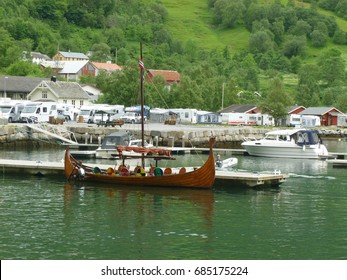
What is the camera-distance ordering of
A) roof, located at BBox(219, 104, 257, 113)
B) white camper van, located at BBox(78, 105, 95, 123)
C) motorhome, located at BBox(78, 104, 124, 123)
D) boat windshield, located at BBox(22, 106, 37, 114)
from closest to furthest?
boat windshield, located at BBox(22, 106, 37, 114) → motorhome, located at BBox(78, 104, 124, 123) → white camper van, located at BBox(78, 105, 95, 123) → roof, located at BBox(219, 104, 257, 113)

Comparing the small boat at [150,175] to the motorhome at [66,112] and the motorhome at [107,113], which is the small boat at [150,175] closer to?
the motorhome at [107,113]

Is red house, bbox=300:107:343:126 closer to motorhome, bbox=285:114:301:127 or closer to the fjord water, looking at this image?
motorhome, bbox=285:114:301:127

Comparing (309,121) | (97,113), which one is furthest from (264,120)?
(97,113)

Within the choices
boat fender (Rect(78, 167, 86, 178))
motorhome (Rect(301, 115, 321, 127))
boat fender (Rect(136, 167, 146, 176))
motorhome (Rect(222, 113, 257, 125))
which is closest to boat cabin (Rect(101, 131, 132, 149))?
boat fender (Rect(78, 167, 86, 178))

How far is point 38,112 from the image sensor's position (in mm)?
92562

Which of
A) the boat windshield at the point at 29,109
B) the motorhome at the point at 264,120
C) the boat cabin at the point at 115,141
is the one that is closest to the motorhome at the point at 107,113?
the boat windshield at the point at 29,109

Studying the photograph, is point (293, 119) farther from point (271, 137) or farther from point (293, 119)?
point (271, 137)

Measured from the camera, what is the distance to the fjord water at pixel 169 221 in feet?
96.3

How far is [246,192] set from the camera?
45.3m

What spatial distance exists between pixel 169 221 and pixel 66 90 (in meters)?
84.7

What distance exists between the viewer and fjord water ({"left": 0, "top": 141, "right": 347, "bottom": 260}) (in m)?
29.4

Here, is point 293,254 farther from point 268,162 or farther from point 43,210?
point 268,162

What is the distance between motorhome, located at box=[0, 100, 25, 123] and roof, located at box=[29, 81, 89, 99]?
14921 millimetres
